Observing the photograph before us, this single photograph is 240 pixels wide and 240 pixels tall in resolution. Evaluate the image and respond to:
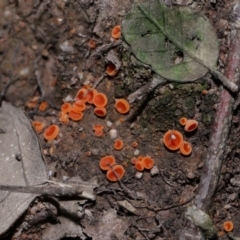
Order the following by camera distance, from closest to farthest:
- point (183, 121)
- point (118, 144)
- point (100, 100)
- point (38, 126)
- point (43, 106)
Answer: point (183, 121) → point (118, 144) → point (100, 100) → point (38, 126) → point (43, 106)

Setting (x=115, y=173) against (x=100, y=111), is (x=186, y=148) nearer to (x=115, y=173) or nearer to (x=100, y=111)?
(x=115, y=173)

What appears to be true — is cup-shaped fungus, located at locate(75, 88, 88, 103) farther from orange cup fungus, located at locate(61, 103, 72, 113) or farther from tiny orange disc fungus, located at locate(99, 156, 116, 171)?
tiny orange disc fungus, located at locate(99, 156, 116, 171)

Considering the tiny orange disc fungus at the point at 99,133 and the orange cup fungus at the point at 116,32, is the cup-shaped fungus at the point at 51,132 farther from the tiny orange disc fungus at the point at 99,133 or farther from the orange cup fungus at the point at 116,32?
the orange cup fungus at the point at 116,32

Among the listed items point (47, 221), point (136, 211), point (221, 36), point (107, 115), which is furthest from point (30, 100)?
point (221, 36)

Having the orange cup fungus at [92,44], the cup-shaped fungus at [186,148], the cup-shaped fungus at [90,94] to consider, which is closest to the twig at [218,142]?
the cup-shaped fungus at [186,148]

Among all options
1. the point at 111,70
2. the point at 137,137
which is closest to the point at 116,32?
the point at 111,70

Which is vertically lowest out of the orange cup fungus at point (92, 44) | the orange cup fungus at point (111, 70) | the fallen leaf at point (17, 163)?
the fallen leaf at point (17, 163)
